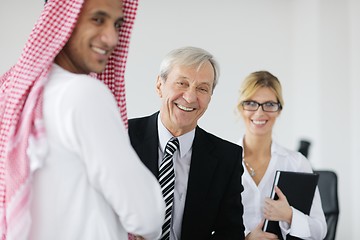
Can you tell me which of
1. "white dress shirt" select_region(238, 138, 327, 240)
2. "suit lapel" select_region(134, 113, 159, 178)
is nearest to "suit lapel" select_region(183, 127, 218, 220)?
"suit lapel" select_region(134, 113, 159, 178)

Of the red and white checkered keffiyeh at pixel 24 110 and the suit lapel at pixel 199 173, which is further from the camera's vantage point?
the suit lapel at pixel 199 173

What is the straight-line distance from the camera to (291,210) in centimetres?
268

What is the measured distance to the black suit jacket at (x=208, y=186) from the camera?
7.04ft

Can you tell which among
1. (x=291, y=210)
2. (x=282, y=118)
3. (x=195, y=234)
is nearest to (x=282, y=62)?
(x=282, y=118)

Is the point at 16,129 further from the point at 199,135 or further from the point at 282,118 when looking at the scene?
the point at 282,118

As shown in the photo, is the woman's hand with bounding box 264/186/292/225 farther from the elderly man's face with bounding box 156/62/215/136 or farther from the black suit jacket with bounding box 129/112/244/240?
the elderly man's face with bounding box 156/62/215/136

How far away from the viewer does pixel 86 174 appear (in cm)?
126

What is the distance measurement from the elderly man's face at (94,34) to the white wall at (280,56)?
13.9 feet

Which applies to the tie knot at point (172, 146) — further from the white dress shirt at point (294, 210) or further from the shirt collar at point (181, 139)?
the white dress shirt at point (294, 210)

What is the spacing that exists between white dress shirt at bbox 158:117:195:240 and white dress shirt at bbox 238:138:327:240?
70cm

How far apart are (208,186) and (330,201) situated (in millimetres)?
1872

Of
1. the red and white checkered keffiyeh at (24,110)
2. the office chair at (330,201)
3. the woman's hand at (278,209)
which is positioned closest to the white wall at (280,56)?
the office chair at (330,201)

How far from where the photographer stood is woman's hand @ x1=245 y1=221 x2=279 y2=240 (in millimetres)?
2551

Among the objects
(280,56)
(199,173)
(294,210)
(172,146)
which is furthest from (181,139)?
(280,56)
